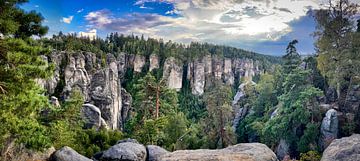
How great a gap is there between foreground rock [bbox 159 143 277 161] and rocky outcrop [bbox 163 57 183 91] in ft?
268

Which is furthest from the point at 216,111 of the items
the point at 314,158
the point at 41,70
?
the point at 41,70

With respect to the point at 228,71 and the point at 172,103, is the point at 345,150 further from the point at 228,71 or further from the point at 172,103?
the point at 228,71

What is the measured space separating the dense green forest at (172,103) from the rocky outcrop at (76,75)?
17.6 meters

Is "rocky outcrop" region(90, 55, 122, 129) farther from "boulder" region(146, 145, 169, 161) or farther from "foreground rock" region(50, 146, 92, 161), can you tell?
"foreground rock" region(50, 146, 92, 161)

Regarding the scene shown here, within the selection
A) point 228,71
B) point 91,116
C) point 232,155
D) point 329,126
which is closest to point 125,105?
point 91,116

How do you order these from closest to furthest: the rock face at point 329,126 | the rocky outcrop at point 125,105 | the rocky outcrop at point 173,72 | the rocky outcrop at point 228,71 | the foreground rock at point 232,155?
1. the foreground rock at point 232,155
2. the rock face at point 329,126
3. the rocky outcrop at point 125,105
4. the rocky outcrop at point 173,72
5. the rocky outcrop at point 228,71

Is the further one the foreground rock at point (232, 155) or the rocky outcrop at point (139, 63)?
the rocky outcrop at point (139, 63)

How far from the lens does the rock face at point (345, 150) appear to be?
8521 mm

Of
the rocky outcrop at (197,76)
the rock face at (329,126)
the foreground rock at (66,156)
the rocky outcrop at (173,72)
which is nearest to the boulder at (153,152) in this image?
the foreground rock at (66,156)

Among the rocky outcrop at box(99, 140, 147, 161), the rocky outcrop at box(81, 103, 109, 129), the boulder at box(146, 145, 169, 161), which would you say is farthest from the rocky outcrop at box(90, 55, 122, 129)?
the rocky outcrop at box(99, 140, 147, 161)

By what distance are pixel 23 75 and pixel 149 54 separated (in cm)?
9175

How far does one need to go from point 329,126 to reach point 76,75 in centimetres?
4047

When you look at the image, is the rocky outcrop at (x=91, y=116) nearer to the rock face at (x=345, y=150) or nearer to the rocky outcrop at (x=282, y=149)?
the rocky outcrop at (x=282, y=149)

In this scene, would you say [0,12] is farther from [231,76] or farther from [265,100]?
[231,76]
